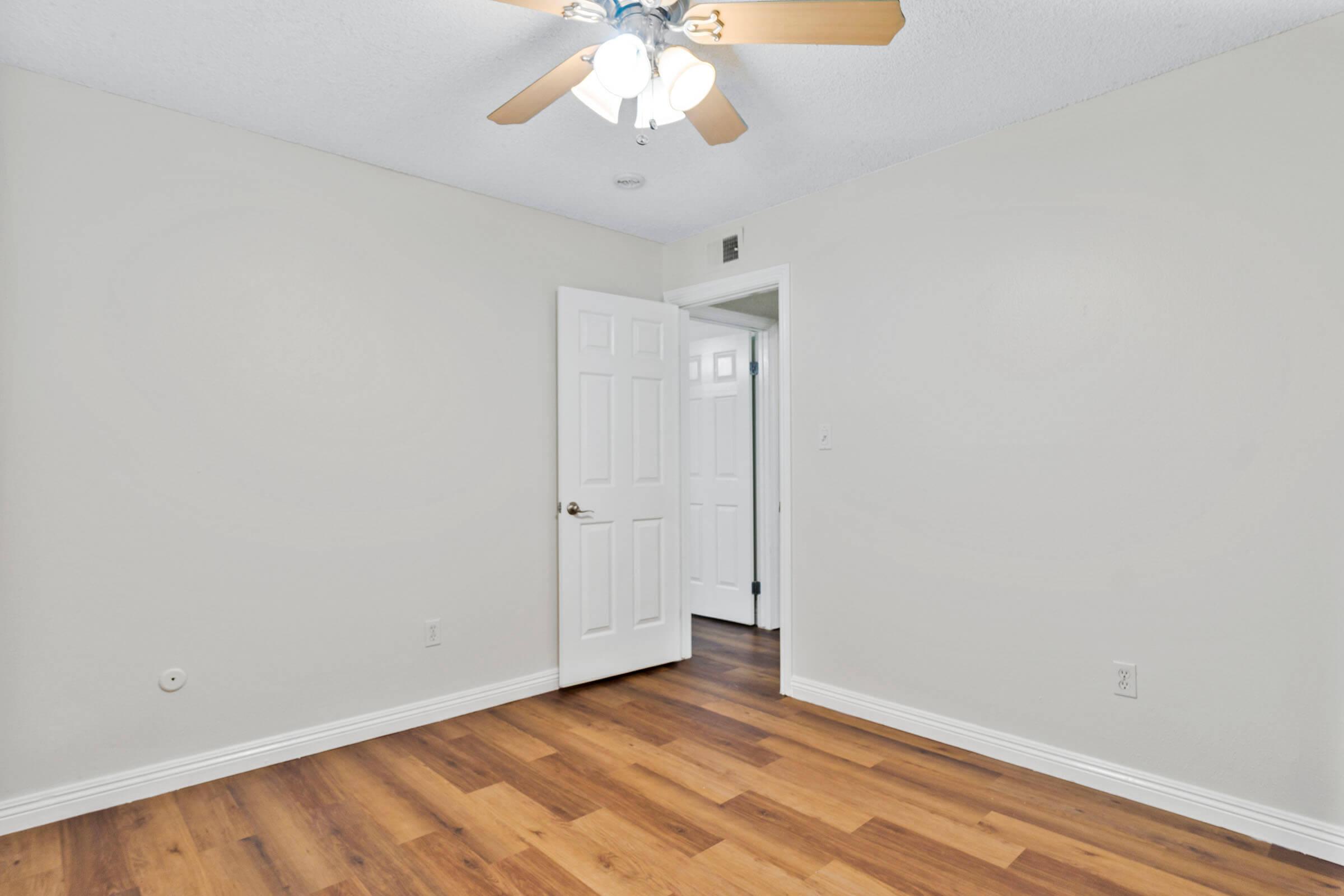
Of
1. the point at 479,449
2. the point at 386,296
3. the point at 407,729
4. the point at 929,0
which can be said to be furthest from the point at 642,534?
the point at 929,0

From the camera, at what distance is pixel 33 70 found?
2.37 meters

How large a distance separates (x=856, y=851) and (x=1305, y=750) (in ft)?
4.47

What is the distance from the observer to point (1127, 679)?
8.13 ft

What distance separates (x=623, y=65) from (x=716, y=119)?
0.48m

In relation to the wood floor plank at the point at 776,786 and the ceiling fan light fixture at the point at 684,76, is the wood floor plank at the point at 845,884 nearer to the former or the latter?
the wood floor plank at the point at 776,786

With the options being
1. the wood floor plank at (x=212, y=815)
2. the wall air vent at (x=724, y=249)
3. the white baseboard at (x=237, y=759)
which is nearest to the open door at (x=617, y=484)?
the wall air vent at (x=724, y=249)

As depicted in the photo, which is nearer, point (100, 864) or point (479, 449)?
point (100, 864)

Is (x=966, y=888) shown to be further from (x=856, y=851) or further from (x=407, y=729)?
(x=407, y=729)

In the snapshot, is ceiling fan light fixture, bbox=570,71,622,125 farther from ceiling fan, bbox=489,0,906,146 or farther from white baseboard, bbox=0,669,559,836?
white baseboard, bbox=0,669,559,836

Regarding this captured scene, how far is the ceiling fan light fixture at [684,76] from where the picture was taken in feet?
6.20

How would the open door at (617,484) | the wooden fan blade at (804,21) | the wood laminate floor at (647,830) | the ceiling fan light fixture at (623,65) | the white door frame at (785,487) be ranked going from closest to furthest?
the wooden fan blade at (804,21)
the ceiling fan light fixture at (623,65)
the wood laminate floor at (647,830)
the white door frame at (785,487)
the open door at (617,484)

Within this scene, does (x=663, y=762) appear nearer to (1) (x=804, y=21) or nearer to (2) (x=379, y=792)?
(2) (x=379, y=792)

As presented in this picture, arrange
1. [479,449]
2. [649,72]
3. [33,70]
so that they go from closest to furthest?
[649,72], [33,70], [479,449]

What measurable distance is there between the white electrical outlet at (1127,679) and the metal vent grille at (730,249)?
2.52 meters
